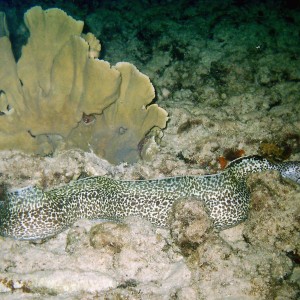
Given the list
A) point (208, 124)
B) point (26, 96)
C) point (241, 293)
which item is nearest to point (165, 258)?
point (241, 293)

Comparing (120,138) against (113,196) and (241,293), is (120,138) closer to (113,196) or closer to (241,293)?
A: (113,196)

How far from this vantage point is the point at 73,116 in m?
4.50

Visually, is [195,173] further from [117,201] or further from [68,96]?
[68,96]

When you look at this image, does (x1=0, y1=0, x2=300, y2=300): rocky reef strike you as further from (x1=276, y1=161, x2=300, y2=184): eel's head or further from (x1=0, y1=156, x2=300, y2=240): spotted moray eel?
(x1=276, y1=161, x2=300, y2=184): eel's head

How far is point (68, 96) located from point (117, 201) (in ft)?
6.05

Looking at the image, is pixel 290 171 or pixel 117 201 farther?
pixel 290 171

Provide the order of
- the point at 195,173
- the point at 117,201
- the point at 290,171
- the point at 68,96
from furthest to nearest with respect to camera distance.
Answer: the point at 195,173, the point at 290,171, the point at 68,96, the point at 117,201

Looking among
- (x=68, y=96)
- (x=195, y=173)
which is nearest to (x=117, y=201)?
(x=195, y=173)

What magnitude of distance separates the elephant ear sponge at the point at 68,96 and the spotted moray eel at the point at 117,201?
0.85 meters

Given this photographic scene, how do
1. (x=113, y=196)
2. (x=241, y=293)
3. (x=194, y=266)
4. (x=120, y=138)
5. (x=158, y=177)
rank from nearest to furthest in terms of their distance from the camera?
1. (x=241, y=293)
2. (x=194, y=266)
3. (x=113, y=196)
4. (x=158, y=177)
5. (x=120, y=138)

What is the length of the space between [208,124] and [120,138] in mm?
1663

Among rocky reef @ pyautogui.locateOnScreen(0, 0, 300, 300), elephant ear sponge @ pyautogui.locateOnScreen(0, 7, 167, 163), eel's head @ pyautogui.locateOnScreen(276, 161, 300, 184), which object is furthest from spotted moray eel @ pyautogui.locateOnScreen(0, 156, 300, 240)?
elephant ear sponge @ pyautogui.locateOnScreen(0, 7, 167, 163)

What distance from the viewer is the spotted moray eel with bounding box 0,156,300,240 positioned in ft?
13.7

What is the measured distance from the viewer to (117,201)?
13.9 ft
